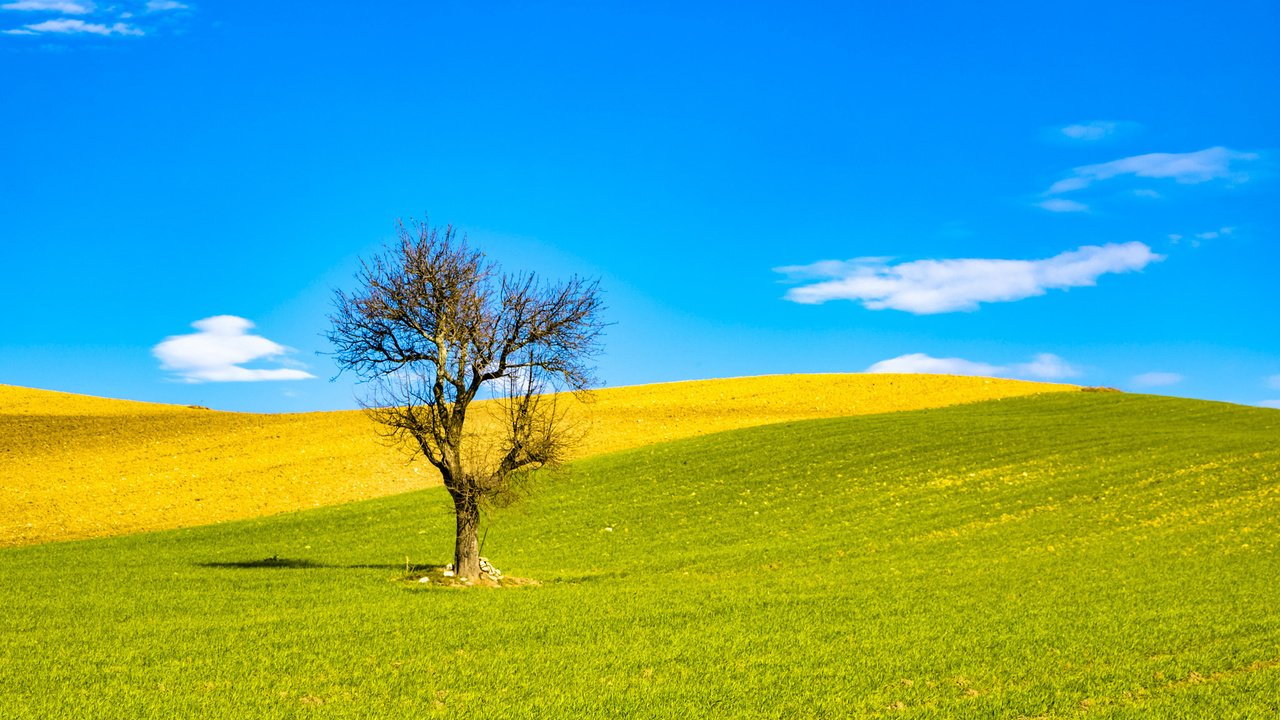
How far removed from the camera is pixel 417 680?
16531 mm

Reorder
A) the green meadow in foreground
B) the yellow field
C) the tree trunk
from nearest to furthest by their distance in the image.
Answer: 1. the green meadow in foreground
2. the tree trunk
3. the yellow field

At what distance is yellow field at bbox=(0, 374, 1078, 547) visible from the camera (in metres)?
48.7

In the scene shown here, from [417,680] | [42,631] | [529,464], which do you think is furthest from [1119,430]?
[42,631]

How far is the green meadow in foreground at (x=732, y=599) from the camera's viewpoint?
15.8m

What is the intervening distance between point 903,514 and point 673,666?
23337mm

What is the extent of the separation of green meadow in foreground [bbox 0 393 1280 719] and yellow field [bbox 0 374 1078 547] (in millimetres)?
6664

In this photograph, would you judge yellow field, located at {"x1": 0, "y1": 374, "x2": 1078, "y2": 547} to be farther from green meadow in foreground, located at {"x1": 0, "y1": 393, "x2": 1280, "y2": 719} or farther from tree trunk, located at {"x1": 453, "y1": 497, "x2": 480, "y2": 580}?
tree trunk, located at {"x1": 453, "y1": 497, "x2": 480, "y2": 580}

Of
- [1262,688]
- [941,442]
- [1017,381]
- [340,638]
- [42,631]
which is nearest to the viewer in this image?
[1262,688]

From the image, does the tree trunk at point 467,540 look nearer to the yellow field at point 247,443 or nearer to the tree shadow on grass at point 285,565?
the tree shadow on grass at point 285,565

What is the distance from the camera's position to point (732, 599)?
80.6 ft

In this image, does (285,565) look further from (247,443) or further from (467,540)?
(247,443)

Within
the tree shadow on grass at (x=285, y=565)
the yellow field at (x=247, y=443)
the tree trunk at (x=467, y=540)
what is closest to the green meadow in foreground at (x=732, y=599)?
the tree shadow on grass at (x=285, y=565)

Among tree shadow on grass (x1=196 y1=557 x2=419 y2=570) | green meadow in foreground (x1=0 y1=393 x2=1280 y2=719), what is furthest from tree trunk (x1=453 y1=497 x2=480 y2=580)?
tree shadow on grass (x1=196 y1=557 x2=419 y2=570)

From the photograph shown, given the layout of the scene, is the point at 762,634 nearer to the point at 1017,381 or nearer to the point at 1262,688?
the point at 1262,688
